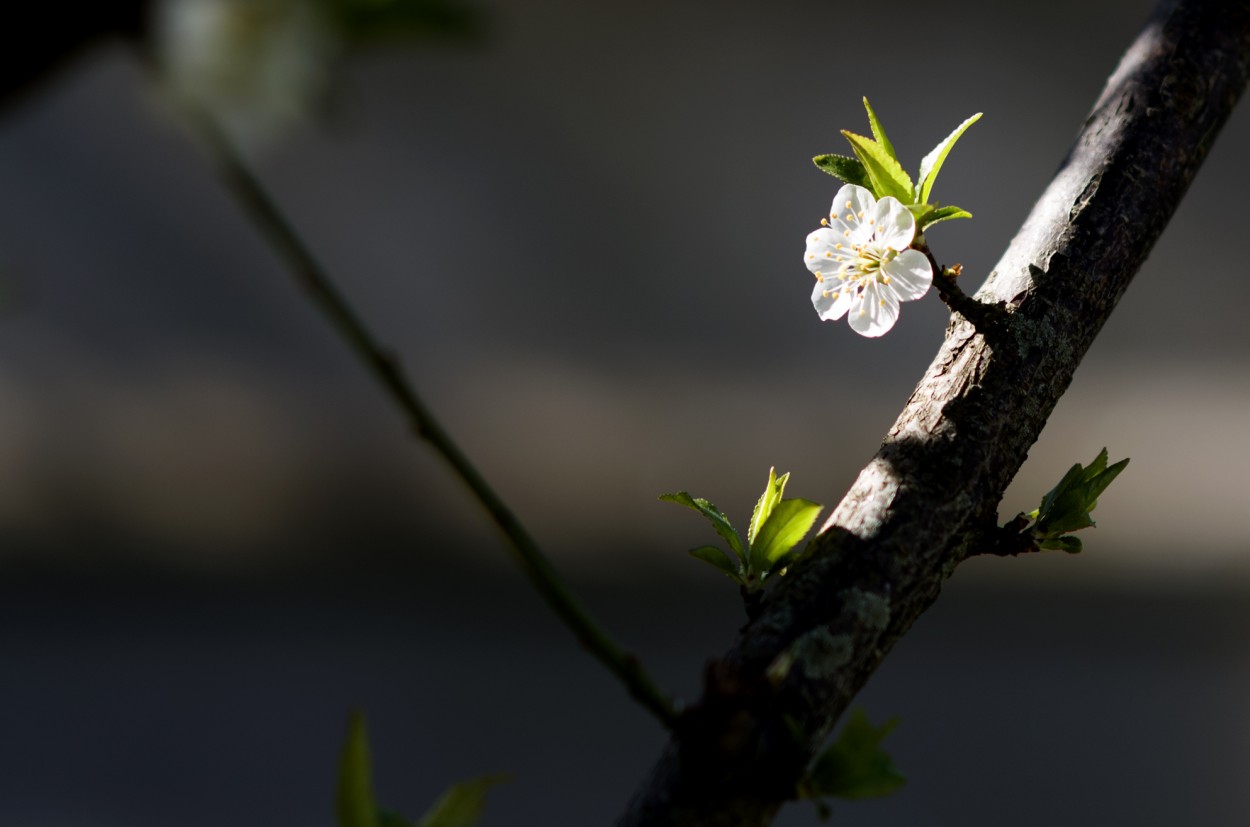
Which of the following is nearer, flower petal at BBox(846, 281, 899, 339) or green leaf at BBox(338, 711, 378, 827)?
green leaf at BBox(338, 711, 378, 827)

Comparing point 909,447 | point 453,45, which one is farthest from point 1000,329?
point 453,45

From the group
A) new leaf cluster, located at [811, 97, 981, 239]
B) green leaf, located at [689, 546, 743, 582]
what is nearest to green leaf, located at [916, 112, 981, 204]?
new leaf cluster, located at [811, 97, 981, 239]

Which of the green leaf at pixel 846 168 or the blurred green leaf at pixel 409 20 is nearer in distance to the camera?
the blurred green leaf at pixel 409 20

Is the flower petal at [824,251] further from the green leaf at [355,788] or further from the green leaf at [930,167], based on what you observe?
the green leaf at [355,788]

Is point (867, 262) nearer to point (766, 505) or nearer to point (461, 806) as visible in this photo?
point (766, 505)

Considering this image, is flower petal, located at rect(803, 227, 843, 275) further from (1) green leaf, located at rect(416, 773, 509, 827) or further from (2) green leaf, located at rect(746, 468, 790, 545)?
(1) green leaf, located at rect(416, 773, 509, 827)

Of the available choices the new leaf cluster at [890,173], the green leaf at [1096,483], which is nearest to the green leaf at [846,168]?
the new leaf cluster at [890,173]

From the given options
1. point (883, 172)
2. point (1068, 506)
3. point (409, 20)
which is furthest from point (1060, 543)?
point (409, 20)

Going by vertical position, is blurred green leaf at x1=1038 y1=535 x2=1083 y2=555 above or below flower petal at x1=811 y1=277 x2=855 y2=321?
below
